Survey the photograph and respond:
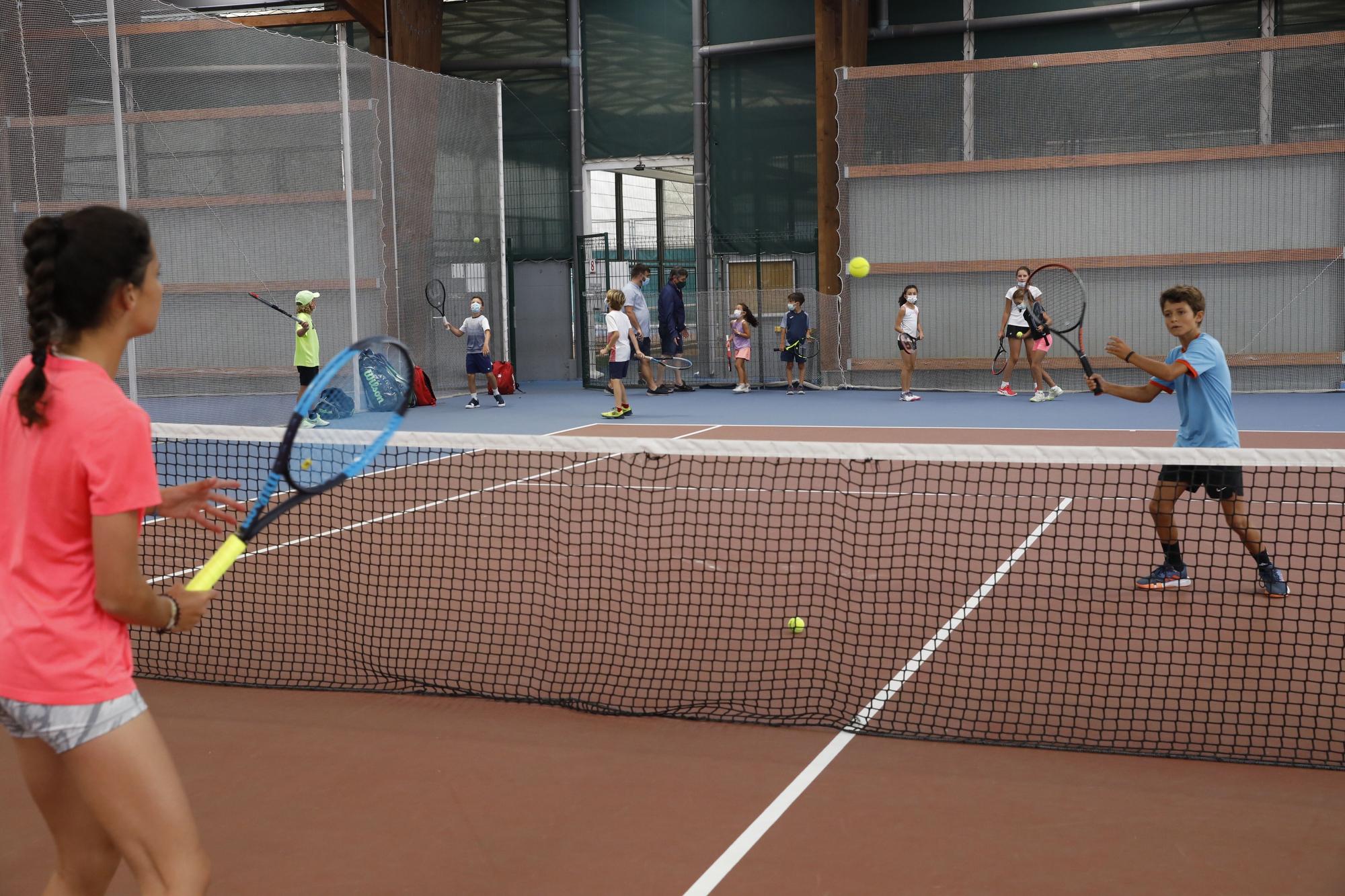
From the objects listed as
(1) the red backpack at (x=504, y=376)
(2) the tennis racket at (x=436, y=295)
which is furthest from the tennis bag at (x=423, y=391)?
(1) the red backpack at (x=504, y=376)

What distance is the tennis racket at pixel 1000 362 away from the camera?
59.4 ft

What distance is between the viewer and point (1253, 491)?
9125 millimetres

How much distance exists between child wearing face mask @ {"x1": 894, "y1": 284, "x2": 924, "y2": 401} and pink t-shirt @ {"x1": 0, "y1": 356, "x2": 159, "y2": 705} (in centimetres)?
1530

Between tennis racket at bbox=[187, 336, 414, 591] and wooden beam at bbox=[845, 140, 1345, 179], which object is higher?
wooden beam at bbox=[845, 140, 1345, 179]

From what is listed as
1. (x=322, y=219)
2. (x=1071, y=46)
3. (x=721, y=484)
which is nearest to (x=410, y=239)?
(x=322, y=219)

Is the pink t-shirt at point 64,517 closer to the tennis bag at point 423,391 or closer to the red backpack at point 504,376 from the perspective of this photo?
the tennis bag at point 423,391

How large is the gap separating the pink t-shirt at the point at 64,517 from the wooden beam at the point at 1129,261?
17378 mm

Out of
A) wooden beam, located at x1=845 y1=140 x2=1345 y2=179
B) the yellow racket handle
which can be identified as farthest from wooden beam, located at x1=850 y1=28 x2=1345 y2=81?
the yellow racket handle

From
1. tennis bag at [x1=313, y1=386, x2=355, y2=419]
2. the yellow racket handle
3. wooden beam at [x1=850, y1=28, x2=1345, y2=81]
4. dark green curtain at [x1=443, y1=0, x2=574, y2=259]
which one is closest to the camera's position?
the yellow racket handle

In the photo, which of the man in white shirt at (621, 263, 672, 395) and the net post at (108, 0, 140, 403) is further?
the man in white shirt at (621, 263, 672, 395)

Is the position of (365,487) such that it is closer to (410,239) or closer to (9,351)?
(9,351)

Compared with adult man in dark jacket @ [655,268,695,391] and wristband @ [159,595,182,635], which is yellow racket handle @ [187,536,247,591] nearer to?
wristband @ [159,595,182,635]

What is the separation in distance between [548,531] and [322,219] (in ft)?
28.4

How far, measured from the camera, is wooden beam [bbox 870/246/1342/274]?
57.7ft
